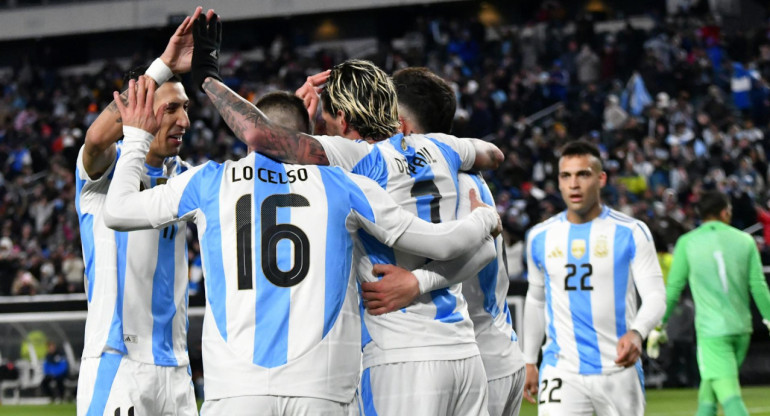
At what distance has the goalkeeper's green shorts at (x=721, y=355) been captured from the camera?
8.05 m

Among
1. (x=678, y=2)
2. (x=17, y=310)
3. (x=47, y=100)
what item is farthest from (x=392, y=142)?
(x=47, y=100)

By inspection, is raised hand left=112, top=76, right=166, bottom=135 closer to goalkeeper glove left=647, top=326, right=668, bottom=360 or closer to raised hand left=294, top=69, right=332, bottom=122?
raised hand left=294, top=69, right=332, bottom=122

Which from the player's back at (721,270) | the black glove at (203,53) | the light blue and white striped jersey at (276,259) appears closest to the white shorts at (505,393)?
the light blue and white striped jersey at (276,259)

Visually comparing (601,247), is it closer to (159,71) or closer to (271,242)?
(159,71)

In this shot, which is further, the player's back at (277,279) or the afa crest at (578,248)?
the afa crest at (578,248)

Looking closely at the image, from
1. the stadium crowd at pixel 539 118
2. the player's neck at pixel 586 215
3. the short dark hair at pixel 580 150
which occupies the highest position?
the stadium crowd at pixel 539 118

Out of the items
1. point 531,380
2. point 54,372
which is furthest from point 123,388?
point 54,372

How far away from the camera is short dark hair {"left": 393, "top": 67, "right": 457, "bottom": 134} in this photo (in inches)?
180

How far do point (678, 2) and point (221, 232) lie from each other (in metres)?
25.0

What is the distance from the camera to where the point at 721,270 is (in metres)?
8.26

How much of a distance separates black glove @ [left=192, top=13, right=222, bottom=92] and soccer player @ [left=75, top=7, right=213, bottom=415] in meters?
0.23

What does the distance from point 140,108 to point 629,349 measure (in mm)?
3050

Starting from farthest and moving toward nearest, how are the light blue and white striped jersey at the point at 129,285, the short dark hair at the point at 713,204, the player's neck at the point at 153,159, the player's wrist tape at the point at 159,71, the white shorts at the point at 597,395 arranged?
the short dark hair at the point at 713,204, the white shorts at the point at 597,395, the player's neck at the point at 153,159, the light blue and white striped jersey at the point at 129,285, the player's wrist tape at the point at 159,71

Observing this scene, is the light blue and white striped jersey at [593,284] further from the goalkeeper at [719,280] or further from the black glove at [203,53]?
the black glove at [203,53]
